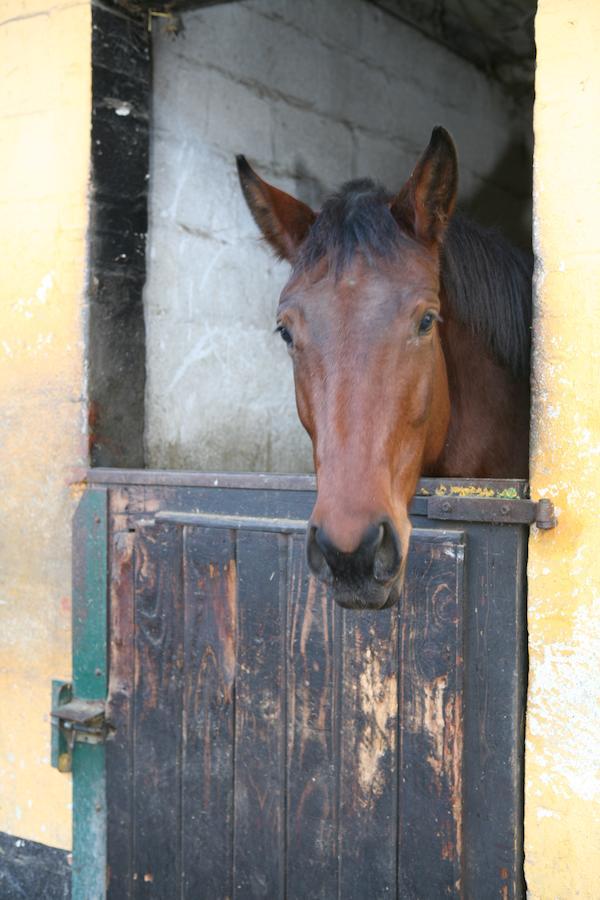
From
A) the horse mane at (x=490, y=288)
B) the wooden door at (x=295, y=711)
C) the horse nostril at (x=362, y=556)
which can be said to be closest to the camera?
the horse nostril at (x=362, y=556)

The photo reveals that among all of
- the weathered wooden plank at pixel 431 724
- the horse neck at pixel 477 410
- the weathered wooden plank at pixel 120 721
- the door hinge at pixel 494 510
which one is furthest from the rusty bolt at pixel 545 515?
the weathered wooden plank at pixel 120 721

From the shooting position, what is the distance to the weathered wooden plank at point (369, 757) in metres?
2.08

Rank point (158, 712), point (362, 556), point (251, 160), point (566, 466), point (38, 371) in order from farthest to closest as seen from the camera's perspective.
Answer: point (251, 160) → point (38, 371) → point (158, 712) → point (566, 466) → point (362, 556)

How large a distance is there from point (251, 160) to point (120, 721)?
2134 millimetres

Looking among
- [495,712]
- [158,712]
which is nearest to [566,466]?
[495,712]

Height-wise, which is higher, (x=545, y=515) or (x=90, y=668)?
(x=545, y=515)

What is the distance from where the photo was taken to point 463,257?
7.41 ft

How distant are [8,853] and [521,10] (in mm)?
3925

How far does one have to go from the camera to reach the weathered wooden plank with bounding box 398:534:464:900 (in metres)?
1.99

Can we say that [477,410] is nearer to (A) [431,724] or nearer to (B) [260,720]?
(A) [431,724]

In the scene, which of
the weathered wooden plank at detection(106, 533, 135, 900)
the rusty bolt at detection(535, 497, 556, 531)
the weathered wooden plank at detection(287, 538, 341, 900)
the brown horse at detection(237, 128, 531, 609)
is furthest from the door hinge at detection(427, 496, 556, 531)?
the weathered wooden plank at detection(106, 533, 135, 900)

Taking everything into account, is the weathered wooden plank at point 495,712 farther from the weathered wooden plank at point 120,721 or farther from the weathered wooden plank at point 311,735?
the weathered wooden plank at point 120,721

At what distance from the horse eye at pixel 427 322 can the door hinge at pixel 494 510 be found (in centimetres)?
41

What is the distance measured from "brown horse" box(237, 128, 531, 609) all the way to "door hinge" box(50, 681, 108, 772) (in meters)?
1.27
